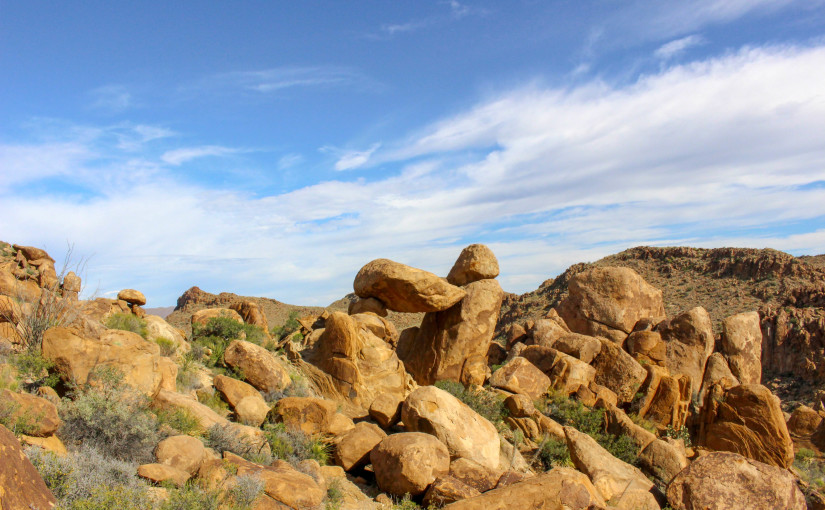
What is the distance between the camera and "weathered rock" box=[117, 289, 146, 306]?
18500 mm

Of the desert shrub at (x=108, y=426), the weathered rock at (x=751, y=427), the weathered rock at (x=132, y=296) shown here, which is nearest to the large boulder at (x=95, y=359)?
the desert shrub at (x=108, y=426)

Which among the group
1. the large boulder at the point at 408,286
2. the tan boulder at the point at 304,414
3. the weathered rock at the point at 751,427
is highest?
the large boulder at the point at 408,286

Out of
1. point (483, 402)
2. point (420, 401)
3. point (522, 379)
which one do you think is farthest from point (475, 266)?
point (420, 401)

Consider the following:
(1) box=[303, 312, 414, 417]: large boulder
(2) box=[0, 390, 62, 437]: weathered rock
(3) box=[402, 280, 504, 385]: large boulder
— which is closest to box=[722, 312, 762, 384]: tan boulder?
(3) box=[402, 280, 504, 385]: large boulder

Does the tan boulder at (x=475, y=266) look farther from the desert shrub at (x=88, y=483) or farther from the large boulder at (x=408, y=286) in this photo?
the desert shrub at (x=88, y=483)

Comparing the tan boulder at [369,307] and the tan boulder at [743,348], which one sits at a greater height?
the tan boulder at [369,307]

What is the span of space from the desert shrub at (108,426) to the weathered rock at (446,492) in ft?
14.3

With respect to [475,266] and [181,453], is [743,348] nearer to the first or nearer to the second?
[475,266]

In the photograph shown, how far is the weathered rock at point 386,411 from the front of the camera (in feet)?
41.4

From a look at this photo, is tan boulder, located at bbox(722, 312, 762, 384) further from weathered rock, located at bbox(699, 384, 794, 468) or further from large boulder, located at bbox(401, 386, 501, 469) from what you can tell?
large boulder, located at bbox(401, 386, 501, 469)

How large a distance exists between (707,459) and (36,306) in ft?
46.2

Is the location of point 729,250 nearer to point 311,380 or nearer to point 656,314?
point 656,314

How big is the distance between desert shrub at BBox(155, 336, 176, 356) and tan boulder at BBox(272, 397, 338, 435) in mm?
4134

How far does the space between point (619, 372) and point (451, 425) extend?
9.00m
